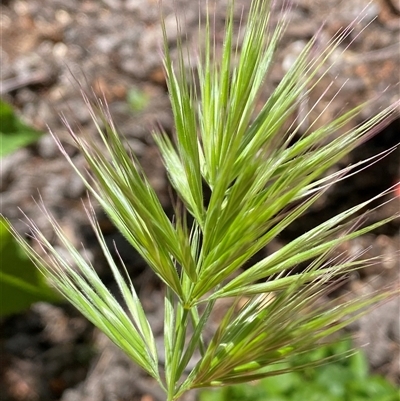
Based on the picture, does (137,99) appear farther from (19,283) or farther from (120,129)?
(19,283)

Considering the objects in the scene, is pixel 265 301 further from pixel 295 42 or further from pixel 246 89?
pixel 295 42

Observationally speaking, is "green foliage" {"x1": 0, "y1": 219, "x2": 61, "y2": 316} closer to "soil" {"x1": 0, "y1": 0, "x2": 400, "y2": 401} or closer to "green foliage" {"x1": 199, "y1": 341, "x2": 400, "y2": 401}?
"soil" {"x1": 0, "y1": 0, "x2": 400, "y2": 401}

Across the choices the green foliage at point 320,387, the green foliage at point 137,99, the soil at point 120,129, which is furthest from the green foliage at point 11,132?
the green foliage at point 320,387

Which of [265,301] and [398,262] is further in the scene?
[398,262]

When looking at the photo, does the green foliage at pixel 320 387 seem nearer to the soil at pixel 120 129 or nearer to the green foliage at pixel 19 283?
the soil at pixel 120 129

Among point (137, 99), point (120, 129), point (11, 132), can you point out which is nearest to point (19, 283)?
point (11, 132)

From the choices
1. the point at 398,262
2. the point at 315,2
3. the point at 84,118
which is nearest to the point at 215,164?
the point at 84,118
